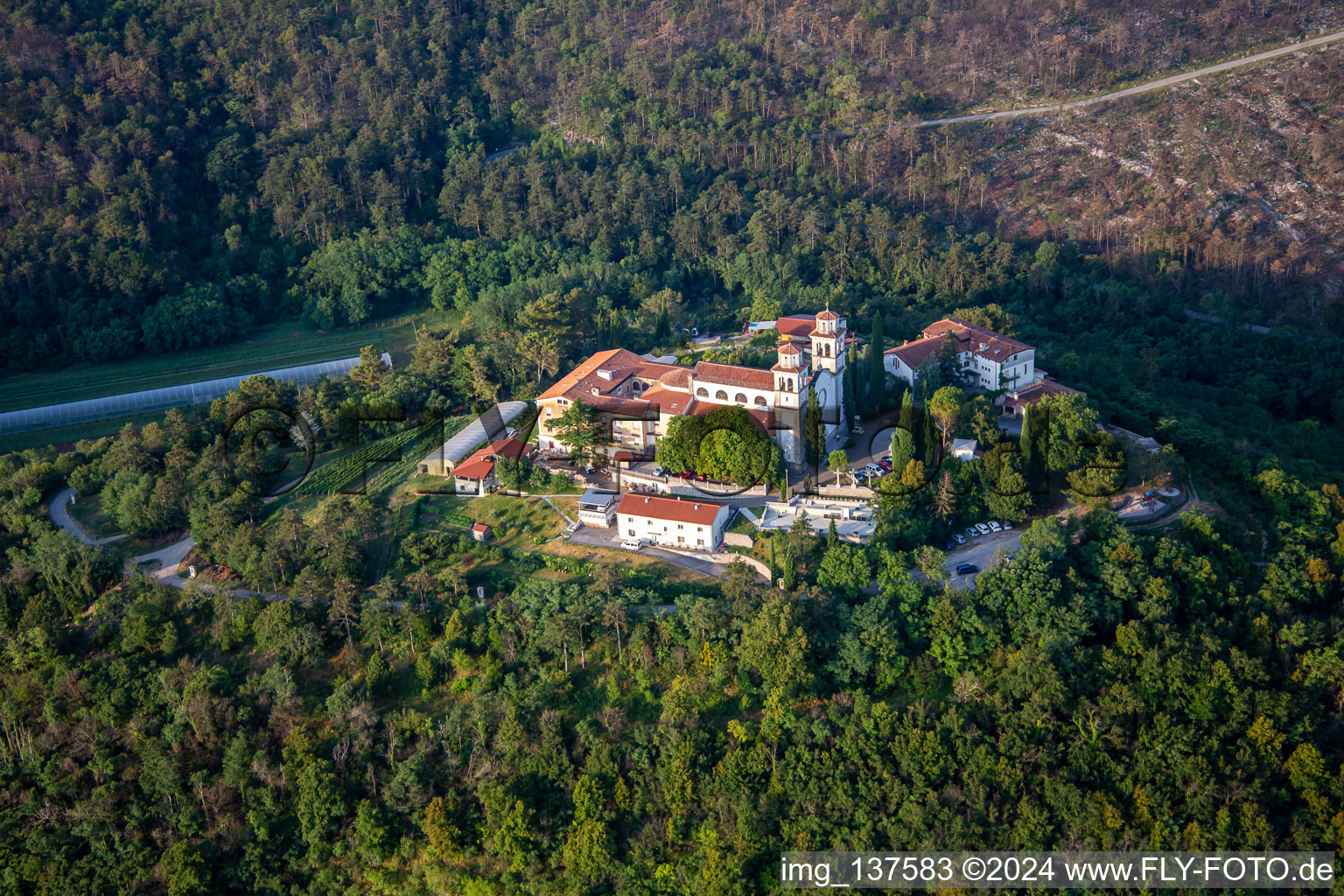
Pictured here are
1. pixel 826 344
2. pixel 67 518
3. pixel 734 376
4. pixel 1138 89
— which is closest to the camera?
pixel 734 376

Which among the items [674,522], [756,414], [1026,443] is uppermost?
[756,414]

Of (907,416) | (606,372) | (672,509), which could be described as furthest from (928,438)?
(606,372)

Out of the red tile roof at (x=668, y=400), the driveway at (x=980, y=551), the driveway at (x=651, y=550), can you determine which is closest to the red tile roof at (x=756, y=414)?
the red tile roof at (x=668, y=400)

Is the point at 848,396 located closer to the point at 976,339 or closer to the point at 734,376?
the point at 734,376

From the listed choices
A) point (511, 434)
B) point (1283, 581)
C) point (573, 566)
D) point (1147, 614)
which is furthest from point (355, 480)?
point (1283, 581)

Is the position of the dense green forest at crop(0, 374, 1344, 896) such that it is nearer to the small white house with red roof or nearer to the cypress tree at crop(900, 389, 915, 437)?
the cypress tree at crop(900, 389, 915, 437)

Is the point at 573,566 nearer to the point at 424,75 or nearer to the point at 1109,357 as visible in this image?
the point at 1109,357

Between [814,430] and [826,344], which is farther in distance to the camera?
[826,344]
